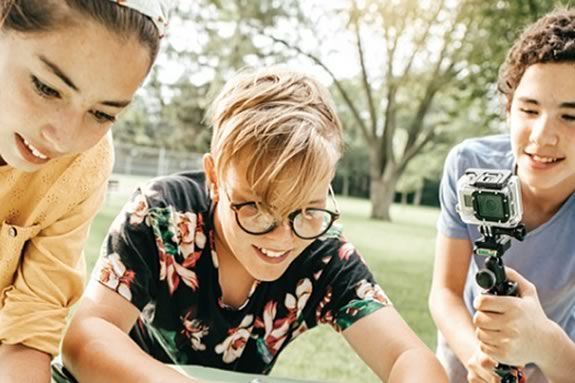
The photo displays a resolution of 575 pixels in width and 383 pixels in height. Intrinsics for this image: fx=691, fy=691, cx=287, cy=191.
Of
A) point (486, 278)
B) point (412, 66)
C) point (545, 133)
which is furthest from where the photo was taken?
point (412, 66)

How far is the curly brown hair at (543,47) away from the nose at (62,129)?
1.39 metres

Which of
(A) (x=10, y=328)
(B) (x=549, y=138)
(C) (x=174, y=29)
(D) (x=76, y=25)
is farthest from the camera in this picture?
(C) (x=174, y=29)

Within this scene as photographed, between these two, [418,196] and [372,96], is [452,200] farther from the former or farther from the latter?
[418,196]

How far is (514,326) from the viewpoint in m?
1.53

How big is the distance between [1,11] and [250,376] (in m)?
0.96

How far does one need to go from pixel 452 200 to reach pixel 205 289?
0.93 m

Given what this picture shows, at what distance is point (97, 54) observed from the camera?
1.28 meters

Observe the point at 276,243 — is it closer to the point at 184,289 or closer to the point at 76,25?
the point at 184,289

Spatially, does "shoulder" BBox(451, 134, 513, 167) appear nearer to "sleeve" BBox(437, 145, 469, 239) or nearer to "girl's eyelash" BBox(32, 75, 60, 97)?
"sleeve" BBox(437, 145, 469, 239)

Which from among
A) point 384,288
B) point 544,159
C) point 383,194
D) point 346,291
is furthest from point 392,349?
point 383,194

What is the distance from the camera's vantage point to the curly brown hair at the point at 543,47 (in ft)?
6.60

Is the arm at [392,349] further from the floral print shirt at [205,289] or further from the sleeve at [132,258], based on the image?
the sleeve at [132,258]

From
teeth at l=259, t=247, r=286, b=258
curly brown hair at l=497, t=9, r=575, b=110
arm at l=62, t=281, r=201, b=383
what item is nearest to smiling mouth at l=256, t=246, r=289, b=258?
teeth at l=259, t=247, r=286, b=258

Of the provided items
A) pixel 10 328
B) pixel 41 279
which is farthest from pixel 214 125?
pixel 10 328
